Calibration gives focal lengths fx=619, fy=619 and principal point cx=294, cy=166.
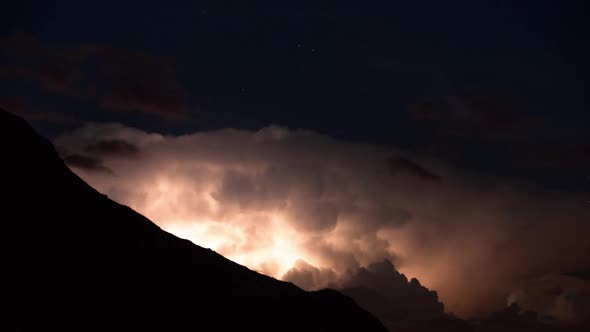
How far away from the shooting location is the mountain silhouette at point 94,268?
65.3m

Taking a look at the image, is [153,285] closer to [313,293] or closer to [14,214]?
[14,214]

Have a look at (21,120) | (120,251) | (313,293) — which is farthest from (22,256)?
(313,293)

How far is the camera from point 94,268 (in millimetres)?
75250

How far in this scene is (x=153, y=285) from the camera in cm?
8206

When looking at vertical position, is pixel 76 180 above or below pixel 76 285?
above

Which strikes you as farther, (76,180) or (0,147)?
(76,180)

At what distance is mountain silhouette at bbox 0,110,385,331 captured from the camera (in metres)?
65.3

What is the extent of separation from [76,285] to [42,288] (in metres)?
5.62

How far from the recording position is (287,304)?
355ft

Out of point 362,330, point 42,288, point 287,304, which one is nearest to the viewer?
point 42,288

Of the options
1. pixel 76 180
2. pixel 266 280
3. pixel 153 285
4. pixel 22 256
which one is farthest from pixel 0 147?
pixel 266 280

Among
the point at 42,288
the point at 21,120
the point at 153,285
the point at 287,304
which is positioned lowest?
the point at 42,288

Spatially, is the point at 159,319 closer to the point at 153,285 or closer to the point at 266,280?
the point at 153,285

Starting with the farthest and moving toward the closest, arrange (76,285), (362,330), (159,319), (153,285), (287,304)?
(362,330) < (287,304) < (153,285) < (159,319) < (76,285)
